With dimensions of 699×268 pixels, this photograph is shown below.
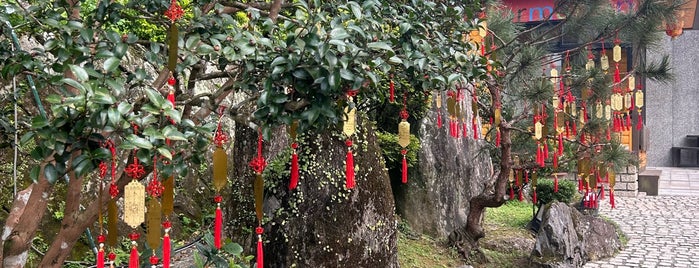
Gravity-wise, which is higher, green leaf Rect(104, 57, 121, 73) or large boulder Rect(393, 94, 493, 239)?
green leaf Rect(104, 57, 121, 73)

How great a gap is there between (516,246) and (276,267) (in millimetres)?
3576

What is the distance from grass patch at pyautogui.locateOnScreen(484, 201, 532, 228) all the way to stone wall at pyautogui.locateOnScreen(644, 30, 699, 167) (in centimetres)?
721

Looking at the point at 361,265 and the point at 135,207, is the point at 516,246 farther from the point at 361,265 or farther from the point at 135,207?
the point at 135,207

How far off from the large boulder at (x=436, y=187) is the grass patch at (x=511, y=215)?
1.14m

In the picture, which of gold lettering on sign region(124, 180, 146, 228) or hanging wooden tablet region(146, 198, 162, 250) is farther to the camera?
hanging wooden tablet region(146, 198, 162, 250)

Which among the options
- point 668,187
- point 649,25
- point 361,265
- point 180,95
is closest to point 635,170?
point 668,187

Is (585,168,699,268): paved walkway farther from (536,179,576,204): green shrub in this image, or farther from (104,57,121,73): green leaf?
(104,57,121,73): green leaf

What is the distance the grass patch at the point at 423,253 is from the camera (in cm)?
577

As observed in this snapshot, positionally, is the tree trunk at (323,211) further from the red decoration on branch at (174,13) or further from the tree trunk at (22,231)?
the red decoration on branch at (174,13)

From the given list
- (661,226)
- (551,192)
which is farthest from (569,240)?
Answer: (551,192)

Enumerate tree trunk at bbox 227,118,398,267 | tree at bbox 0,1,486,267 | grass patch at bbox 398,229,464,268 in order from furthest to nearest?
grass patch at bbox 398,229,464,268
tree trunk at bbox 227,118,398,267
tree at bbox 0,1,486,267

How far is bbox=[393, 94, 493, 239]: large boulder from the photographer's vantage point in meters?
6.82

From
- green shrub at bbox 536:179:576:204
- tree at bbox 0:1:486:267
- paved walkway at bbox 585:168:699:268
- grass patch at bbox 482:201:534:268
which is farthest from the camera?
green shrub at bbox 536:179:576:204

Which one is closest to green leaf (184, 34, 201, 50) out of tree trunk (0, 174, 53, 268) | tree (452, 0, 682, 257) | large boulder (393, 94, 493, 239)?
tree trunk (0, 174, 53, 268)
